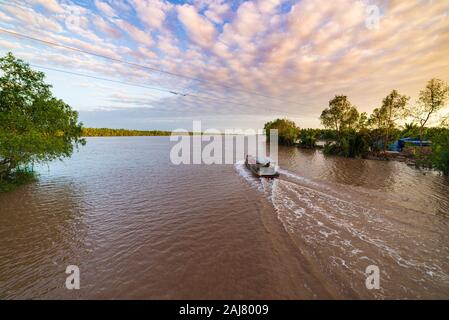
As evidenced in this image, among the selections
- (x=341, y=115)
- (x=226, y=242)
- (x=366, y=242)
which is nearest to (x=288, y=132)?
(x=341, y=115)

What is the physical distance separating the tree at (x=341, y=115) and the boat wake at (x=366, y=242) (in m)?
34.9

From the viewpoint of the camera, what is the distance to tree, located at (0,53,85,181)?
1320cm

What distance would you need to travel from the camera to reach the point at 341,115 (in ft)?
133

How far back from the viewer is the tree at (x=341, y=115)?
39375 mm

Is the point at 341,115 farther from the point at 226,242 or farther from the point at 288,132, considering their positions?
the point at 226,242

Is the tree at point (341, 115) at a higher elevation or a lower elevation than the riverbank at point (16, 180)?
higher

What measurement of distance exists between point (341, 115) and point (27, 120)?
167 feet

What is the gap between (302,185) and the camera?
1532cm

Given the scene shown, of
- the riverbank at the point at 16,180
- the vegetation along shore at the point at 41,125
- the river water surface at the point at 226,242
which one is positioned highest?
the vegetation along shore at the point at 41,125

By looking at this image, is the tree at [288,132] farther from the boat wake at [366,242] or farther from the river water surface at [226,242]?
the boat wake at [366,242]

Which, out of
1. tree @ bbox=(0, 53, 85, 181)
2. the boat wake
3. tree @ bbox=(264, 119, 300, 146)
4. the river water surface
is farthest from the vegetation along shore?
tree @ bbox=(264, 119, 300, 146)

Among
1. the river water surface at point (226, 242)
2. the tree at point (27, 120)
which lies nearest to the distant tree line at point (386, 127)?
the river water surface at point (226, 242)

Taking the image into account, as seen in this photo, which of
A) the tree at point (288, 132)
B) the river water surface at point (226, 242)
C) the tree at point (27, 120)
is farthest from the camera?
the tree at point (288, 132)
